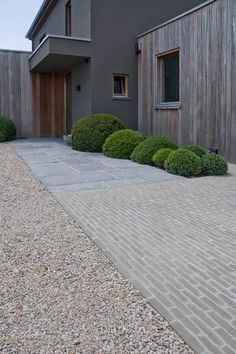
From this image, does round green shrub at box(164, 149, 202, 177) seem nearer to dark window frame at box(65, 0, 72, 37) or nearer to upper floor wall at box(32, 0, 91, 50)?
upper floor wall at box(32, 0, 91, 50)

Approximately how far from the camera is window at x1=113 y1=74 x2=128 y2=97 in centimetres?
1185

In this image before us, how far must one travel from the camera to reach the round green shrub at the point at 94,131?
1000cm

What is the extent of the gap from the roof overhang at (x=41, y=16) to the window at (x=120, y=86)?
17.8 ft

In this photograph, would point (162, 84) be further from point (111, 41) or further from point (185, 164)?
point (185, 164)

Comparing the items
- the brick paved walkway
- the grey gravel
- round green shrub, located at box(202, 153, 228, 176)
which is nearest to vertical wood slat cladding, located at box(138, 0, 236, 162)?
round green shrub, located at box(202, 153, 228, 176)

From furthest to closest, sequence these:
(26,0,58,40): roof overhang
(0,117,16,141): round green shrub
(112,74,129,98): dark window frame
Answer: (26,0,58,40): roof overhang < (0,117,16,141): round green shrub < (112,74,129,98): dark window frame

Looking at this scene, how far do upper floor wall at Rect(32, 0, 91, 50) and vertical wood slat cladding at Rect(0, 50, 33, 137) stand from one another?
1950mm

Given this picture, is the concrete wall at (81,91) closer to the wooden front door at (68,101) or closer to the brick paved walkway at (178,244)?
the wooden front door at (68,101)

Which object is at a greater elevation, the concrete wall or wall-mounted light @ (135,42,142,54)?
wall-mounted light @ (135,42,142,54)

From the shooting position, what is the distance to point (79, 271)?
9.79 feet

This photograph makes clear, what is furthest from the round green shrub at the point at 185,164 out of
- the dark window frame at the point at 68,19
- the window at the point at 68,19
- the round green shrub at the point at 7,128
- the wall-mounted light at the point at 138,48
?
the window at the point at 68,19

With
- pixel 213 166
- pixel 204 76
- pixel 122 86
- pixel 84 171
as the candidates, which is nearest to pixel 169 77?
pixel 204 76

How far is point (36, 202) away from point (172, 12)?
9.80 m

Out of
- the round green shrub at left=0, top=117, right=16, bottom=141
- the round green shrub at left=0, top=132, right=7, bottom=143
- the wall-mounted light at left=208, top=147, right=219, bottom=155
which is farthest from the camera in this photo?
the round green shrub at left=0, top=117, right=16, bottom=141
